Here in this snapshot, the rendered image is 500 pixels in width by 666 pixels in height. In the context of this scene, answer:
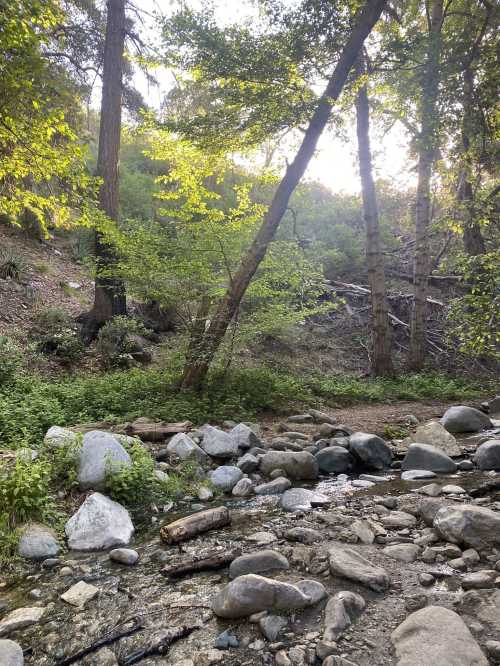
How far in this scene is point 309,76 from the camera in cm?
716

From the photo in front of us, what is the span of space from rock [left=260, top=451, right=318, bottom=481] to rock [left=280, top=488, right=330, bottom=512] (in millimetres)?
618

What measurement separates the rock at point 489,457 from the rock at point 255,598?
306 centimetres

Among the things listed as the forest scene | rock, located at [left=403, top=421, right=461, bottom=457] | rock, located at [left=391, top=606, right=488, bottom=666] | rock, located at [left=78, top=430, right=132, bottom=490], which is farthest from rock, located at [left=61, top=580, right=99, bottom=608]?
rock, located at [left=403, top=421, right=461, bottom=457]

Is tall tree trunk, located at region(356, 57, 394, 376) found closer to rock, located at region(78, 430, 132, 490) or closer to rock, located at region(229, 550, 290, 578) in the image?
rock, located at region(78, 430, 132, 490)

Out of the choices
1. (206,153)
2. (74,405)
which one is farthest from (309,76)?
(74,405)

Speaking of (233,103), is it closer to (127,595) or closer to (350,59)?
(350,59)

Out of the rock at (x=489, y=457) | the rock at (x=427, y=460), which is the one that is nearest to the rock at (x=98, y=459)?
the rock at (x=427, y=460)

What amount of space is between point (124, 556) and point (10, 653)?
913mm

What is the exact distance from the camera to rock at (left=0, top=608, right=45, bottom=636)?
2.04m

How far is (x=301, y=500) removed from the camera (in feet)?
11.9

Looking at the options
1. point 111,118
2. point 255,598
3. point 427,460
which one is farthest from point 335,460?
point 111,118

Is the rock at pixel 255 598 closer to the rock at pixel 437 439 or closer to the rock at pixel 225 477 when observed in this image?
the rock at pixel 225 477

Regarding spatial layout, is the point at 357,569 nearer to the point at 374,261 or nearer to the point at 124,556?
the point at 124,556

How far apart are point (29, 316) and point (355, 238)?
1042 centimetres
